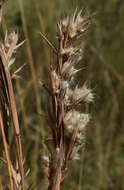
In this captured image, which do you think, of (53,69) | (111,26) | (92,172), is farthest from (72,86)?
(111,26)

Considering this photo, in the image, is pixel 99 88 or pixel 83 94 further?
pixel 99 88

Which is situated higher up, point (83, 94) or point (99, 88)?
point (83, 94)

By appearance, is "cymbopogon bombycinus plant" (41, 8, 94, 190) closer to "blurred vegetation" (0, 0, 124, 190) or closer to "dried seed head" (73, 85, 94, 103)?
"dried seed head" (73, 85, 94, 103)

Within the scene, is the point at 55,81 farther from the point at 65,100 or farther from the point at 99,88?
the point at 99,88

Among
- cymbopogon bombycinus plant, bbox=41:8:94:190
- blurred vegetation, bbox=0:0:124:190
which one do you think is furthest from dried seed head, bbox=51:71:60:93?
blurred vegetation, bbox=0:0:124:190

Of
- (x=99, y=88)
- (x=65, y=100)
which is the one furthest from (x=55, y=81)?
(x=99, y=88)

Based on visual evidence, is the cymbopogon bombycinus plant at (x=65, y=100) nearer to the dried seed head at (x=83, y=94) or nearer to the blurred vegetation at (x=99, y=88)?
the dried seed head at (x=83, y=94)

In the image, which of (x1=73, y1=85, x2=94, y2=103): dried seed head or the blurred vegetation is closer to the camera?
(x1=73, y1=85, x2=94, y2=103): dried seed head

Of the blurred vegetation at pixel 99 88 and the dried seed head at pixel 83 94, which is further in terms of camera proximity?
the blurred vegetation at pixel 99 88

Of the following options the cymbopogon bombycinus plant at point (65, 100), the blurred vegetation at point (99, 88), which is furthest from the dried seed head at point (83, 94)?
the blurred vegetation at point (99, 88)
